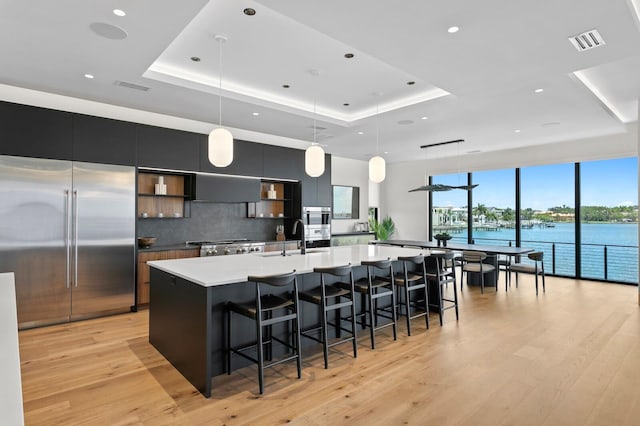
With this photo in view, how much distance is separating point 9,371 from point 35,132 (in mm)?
4248

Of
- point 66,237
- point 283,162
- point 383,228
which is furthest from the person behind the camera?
point 383,228

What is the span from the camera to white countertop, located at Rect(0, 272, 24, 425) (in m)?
0.84

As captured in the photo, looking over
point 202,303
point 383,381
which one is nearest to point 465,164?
point 383,381

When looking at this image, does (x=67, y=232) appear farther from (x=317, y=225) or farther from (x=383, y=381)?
(x=317, y=225)

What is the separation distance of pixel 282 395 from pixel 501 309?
3.69 metres

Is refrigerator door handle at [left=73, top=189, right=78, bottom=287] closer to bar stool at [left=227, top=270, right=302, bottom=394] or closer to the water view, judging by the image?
bar stool at [left=227, top=270, right=302, bottom=394]

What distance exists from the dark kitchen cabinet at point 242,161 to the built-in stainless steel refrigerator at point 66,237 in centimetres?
114

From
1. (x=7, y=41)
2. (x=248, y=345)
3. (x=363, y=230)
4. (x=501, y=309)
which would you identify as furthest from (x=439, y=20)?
(x=363, y=230)

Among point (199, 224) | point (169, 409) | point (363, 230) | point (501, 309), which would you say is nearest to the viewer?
point (169, 409)

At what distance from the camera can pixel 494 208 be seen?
28.8 ft

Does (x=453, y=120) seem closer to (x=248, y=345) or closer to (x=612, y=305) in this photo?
(x=612, y=305)

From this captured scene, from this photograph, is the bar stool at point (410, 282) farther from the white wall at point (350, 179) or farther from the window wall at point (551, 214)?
the window wall at point (551, 214)

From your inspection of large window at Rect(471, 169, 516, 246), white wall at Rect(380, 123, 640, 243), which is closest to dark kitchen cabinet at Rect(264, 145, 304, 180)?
white wall at Rect(380, 123, 640, 243)

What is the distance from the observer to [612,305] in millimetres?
5238
